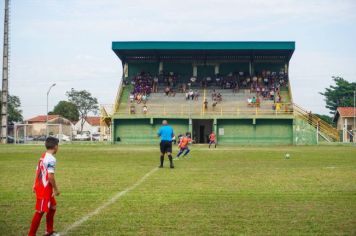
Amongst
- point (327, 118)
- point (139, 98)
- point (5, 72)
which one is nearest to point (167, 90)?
point (139, 98)

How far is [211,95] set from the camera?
55062mm

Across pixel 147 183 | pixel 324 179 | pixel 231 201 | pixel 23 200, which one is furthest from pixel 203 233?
pixel 324 179

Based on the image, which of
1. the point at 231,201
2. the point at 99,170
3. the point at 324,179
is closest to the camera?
the point at 231,201

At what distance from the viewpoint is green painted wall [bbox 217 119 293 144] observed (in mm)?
50281

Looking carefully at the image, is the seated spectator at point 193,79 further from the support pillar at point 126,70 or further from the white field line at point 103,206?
the white field line at point 103,206

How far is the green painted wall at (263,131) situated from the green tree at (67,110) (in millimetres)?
81787

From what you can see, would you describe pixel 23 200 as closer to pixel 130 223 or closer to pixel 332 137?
pixel 130 223

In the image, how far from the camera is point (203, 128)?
54.4 m

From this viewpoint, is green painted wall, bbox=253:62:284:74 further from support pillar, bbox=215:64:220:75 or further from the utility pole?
the utility pole

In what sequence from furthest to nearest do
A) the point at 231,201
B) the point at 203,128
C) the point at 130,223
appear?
the point at 203,128 → the point at 231,201 → the point at 130,223

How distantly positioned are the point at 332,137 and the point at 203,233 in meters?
46.1

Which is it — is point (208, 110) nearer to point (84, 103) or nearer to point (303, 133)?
point (303, 133)

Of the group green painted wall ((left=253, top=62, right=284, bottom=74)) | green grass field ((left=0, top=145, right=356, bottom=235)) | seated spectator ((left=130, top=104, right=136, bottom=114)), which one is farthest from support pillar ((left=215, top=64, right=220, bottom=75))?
green grass field ((left=0, top=145, right=356, bottom=235))

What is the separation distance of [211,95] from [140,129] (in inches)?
331
